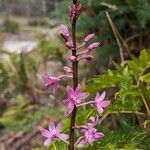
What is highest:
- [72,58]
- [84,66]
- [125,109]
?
[72,58]

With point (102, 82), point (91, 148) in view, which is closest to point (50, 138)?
point (91, 148)

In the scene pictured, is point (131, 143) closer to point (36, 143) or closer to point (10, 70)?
point (36, 143)

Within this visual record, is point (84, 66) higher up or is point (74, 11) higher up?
point (74, 11)

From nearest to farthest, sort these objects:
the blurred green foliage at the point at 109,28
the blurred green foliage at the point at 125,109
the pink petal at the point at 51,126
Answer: the pink petal at the point at 51,126, the blurred green foliage at the point at 125,109, the blurred green foliage at the point at 109,28

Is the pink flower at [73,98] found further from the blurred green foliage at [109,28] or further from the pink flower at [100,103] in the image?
the blurred green foliage at [109,28]

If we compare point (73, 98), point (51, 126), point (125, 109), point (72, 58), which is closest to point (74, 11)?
point (72, 58)

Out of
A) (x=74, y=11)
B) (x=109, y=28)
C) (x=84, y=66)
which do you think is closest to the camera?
(x=74, y=11)

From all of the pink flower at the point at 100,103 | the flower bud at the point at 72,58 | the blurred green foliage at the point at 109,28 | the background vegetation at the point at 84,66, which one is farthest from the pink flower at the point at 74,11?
the blurred green foliage at the point at 109,28

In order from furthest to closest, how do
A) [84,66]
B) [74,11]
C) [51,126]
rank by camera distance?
[84,66] → [51,126] → [74,11]

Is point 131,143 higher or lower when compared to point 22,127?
higher

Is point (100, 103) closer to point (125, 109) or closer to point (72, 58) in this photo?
point (72, 58)

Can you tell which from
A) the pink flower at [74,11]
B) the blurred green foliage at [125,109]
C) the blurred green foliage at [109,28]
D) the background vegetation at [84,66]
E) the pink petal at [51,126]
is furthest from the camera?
the blurred green foliage at [109,28]
